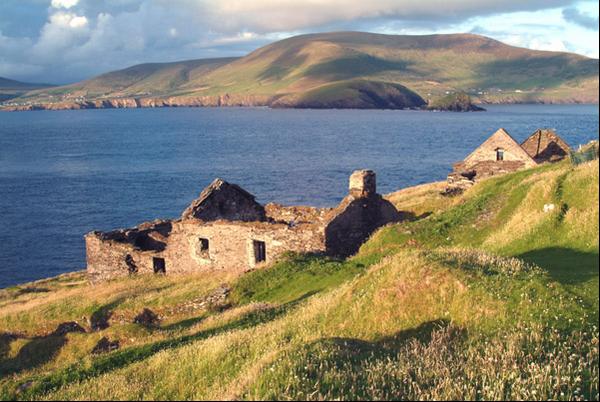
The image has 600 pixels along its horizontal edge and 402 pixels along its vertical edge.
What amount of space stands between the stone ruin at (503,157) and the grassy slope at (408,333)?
26.2 meters

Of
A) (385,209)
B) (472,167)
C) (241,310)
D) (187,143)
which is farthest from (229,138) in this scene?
(241,310)

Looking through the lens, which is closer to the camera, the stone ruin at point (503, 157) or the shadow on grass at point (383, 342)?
the shadow on grass at point (383, 342)

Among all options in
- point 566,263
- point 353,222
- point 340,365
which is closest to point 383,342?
point 340,365

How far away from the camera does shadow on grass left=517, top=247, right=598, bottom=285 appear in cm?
1645

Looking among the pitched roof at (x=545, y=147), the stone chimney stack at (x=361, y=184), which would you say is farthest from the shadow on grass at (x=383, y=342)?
the pitched roof at (x=545, y=147)

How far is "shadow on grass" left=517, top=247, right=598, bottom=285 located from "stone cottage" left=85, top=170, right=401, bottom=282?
48.9ft

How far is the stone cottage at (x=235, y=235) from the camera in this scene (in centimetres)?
3456

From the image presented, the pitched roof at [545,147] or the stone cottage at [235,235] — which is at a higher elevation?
the pitched roof at [545,147]

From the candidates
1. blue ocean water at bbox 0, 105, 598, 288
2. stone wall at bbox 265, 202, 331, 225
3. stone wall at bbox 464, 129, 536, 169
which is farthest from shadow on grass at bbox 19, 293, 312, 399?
blue ocean water at bbox 0, 105, 598, 288

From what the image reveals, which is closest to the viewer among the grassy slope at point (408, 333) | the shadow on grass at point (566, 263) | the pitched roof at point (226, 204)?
the grassy slope at point (408, 333)

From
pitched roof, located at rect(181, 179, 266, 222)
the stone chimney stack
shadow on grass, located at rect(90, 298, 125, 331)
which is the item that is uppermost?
the stone chimney stack

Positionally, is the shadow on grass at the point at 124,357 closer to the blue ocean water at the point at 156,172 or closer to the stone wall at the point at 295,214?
the stone wall at the point at 295,214

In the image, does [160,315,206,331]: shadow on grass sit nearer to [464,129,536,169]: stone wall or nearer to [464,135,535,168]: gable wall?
[464,129,536,169]: stone wall

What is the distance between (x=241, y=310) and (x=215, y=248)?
47.3 feet
